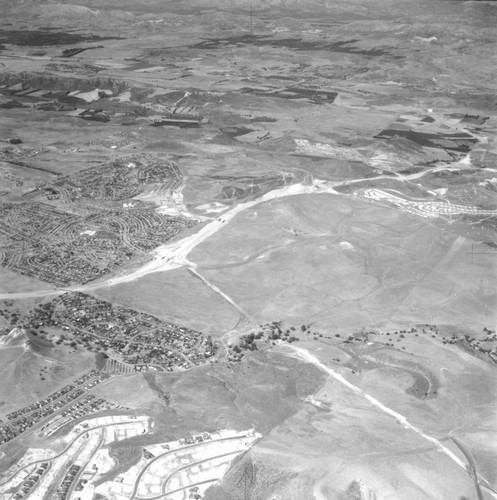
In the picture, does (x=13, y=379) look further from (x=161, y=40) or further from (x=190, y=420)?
(x=161, y=40)

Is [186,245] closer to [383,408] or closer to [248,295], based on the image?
[248,295]

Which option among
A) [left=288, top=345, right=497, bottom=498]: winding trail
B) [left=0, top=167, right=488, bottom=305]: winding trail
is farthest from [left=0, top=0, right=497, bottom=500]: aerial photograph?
[left=0, top=167, right=488, bottom=305]: winding trail

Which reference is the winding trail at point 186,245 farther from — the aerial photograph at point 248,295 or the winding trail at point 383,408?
the winding trail at point 383,408

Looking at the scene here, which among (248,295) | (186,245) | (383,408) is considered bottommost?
(383,408)

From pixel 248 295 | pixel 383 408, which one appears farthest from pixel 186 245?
pixel 383 408

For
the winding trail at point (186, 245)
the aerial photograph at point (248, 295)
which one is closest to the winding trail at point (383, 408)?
the aerial photograph at point (248, 295)

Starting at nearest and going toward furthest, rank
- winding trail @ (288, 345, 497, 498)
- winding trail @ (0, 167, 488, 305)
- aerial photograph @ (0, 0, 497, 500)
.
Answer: winding trail @ (288, 345, 497, 498)
aerial photograph @ (0, 0, 497, 500)
winding trail @ (0, 167, 488, 305)

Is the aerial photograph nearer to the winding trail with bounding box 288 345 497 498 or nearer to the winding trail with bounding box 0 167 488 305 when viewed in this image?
the winding trail with bounding box 288 345 497 498

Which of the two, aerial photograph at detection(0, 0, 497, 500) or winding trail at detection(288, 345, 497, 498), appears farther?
aerial photograph at detection(0, 0, 497, 500)
